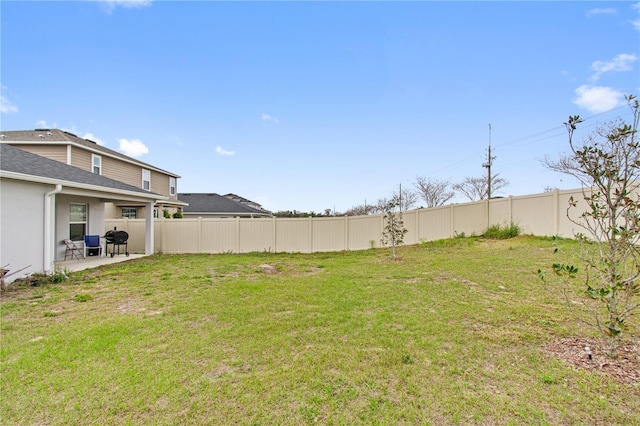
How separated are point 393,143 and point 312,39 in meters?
7.62

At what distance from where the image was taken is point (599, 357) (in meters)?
2.73

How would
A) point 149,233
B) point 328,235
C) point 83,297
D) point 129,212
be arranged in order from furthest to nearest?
point 129,212, point 328,235, point 149,233, point 83,297

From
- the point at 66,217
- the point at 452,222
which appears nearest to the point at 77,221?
the point at 66,217

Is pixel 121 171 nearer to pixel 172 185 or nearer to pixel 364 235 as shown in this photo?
pixel 172 185

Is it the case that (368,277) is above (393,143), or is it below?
below

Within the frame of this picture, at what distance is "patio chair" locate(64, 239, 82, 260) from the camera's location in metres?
9.97

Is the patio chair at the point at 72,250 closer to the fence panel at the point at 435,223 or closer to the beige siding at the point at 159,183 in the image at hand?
the beige siding at the point at 159,183

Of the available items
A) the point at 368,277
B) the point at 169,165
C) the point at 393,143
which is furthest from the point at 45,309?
the point at 169,165

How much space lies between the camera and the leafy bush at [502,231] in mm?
11242

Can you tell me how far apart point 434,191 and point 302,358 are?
Answer: 98.6 feet

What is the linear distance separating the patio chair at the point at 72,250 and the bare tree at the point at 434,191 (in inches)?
1101

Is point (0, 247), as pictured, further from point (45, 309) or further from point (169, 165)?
point (169, 165)

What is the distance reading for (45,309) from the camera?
477 cm

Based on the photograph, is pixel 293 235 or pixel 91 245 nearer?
pixel 91 245
